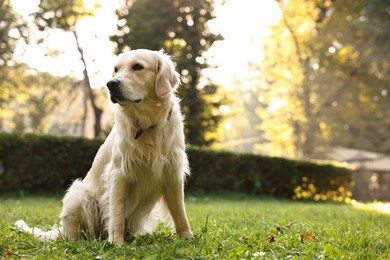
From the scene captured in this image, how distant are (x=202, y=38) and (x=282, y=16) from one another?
28.6 ft

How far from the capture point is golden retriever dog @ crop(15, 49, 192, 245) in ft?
11.5

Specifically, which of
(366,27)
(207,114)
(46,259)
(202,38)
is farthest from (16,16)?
(46,259)

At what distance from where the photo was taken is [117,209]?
3.47 metres

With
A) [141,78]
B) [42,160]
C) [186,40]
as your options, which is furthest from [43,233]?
[186,40]

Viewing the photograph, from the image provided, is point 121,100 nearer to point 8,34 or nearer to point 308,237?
point 308,237

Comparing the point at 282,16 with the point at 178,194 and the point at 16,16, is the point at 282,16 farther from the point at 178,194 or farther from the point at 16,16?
the point at 178,194

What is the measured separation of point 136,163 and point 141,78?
2.45ft

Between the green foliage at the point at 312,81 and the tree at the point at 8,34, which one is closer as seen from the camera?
the tree at the point at 8,34

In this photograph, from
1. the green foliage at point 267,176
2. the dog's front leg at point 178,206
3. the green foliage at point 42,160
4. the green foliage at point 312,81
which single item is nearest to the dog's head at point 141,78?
the dog's front leg at point 178,206

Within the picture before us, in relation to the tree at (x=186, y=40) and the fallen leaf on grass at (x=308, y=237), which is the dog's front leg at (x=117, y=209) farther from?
the tree at (x=186, y=40)

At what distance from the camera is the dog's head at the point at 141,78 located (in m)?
3.46

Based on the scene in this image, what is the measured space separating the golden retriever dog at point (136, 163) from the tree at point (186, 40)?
14450 mm

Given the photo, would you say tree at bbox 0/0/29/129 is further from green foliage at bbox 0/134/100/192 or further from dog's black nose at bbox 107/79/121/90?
dog's black nose at bbox 107/79/121/90

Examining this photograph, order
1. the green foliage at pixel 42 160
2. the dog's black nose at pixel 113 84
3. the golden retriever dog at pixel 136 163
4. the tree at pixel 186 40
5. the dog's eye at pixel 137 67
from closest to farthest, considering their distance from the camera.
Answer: the dog's black nose at pixel 113 84
the golden retriever dog at pixel 136 163
the dog's eye at pixel 137 67
the green foliage at pixel 42 160
the tree at pixel 186 40
